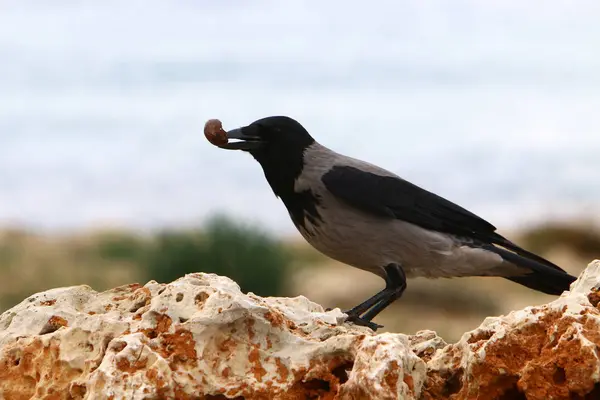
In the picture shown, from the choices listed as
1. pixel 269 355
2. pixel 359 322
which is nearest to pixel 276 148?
pixel 359 322

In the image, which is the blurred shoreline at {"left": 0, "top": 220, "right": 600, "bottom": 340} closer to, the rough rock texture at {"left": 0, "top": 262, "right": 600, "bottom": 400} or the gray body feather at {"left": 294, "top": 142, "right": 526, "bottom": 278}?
the gray body feather at {"left": 294, "top": 142, "right": 526, "bottom": 278}

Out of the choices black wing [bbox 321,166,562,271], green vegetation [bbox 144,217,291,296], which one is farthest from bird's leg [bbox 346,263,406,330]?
green vegetation [bbox 144,217,291,296]

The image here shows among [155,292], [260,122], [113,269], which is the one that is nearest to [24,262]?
[113,269]

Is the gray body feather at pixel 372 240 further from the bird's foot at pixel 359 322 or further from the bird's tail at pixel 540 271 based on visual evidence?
the bird's foot at pixel 359 322

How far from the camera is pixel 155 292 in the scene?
4.76 m

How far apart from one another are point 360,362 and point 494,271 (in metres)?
4.44

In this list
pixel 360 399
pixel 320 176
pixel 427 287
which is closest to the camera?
pixel 360 399

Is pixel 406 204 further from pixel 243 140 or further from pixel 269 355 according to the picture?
pixel 269 355

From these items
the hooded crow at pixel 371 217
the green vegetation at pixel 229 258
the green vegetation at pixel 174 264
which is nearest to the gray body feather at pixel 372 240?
the hooded crow at pixel 371 217

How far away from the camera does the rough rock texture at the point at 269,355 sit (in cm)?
399

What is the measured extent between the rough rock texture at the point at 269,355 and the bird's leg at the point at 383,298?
5.33 ft

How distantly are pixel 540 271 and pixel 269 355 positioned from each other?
4.40 m

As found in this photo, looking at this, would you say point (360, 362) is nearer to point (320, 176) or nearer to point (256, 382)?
point (256, 382)

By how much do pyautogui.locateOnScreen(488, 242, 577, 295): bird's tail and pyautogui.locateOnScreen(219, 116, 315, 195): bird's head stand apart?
1.73 meters
